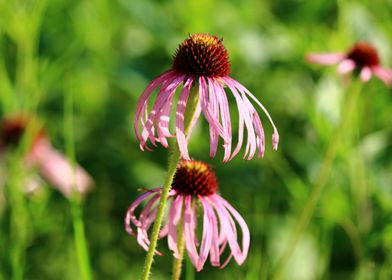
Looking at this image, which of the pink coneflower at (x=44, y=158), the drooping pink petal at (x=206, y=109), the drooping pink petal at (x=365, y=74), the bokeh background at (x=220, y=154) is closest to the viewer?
the drooping pink petal at (x=206, y=109)

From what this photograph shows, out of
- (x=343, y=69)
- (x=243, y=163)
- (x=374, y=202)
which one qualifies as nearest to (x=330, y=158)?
(x=343, y=69)

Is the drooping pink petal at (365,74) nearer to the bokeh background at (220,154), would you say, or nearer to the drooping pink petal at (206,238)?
the bokeh background at (220,154)

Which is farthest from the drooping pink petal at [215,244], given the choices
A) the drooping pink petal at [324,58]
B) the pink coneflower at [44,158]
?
the pink coneflower at [44,158]

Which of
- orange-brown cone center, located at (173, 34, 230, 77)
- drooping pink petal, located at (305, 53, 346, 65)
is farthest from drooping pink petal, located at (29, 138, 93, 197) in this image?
orange-brown cone center, located at (173, 34, 230, 77)

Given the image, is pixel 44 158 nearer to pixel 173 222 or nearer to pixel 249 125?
pixel 173 222

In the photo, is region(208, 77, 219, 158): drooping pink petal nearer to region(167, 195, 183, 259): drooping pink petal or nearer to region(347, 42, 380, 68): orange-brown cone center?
region(167, 195, 183, 259): drooping pink petal

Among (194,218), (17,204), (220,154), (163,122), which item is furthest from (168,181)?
(220,154)

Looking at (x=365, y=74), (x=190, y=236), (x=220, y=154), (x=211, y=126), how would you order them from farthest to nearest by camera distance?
(x=220, y=154), (x=365, y=74), (x=190, y=236), (x=211, y=126)
